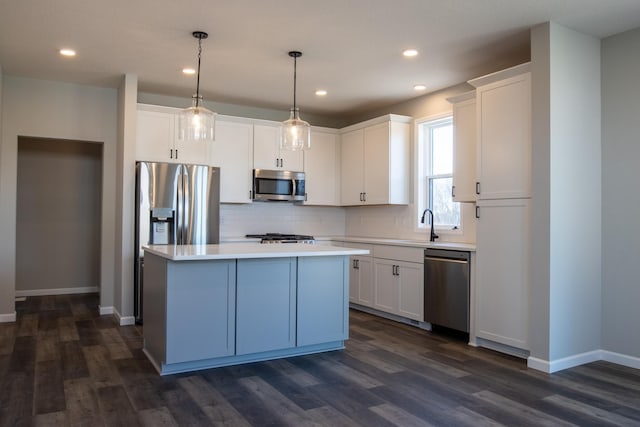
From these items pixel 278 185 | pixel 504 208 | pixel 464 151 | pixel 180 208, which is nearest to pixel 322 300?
pixel 504 208

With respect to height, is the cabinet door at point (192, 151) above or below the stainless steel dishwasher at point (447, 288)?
above

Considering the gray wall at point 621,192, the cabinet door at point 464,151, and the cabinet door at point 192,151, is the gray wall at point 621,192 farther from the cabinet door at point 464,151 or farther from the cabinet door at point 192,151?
the cabinet door at point 192,151

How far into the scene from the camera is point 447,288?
4.43 meters

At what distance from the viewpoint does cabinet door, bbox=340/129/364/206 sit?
241 inches

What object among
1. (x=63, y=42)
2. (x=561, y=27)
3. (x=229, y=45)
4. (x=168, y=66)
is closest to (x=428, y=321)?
(x=561, y=27)

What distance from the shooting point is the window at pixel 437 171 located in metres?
5.25

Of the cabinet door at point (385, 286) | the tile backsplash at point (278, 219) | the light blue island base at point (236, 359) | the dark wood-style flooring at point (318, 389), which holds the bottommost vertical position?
the dark wood-style flooring at point (318, 389)

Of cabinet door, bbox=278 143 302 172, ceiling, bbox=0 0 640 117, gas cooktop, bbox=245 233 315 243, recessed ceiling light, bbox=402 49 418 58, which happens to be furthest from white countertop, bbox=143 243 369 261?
cabinet door, bbox=278 143 302 172

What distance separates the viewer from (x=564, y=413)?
2742mm

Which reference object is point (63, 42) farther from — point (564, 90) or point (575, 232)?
point (575, 232)

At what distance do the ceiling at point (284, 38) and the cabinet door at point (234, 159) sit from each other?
528 millimetres

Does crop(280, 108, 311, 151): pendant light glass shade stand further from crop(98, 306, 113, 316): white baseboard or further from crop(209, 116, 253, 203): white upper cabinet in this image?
crop(98, 306, 113, 316): white baseboard

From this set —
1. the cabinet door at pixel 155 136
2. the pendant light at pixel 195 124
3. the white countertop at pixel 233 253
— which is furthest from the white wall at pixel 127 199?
the pendant light at pixel 195 124

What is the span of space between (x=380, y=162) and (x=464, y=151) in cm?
135
